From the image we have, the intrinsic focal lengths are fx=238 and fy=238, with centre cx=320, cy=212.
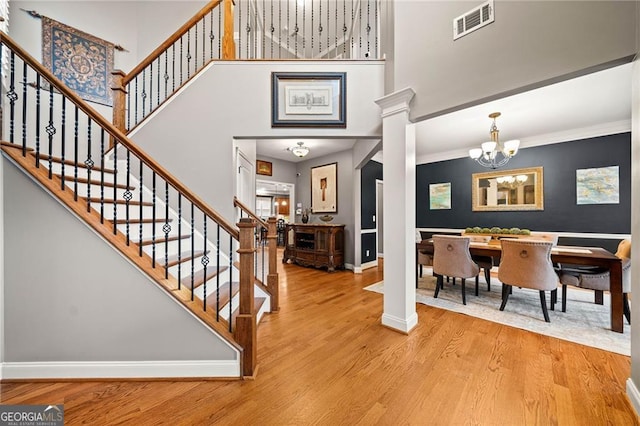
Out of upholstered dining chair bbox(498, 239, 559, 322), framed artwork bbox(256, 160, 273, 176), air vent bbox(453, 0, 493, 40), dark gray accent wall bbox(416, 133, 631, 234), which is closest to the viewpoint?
air vent bbox(453, 0, 493, 40)

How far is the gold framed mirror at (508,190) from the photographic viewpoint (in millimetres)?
4656

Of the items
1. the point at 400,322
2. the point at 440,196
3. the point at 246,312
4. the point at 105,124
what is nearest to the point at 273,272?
the point at 246,312

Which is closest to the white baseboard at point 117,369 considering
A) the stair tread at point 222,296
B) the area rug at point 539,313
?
the stair tread at point 222,296

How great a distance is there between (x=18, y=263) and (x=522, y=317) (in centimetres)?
463

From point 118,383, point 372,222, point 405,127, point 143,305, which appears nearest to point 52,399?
point 118,383

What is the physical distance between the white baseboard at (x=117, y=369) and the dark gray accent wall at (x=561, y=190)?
5.72m

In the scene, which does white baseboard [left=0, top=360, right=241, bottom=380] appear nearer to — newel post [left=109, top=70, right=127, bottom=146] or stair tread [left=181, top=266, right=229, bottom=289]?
stair tread [left=181, top=266, right=229, bottom=289]

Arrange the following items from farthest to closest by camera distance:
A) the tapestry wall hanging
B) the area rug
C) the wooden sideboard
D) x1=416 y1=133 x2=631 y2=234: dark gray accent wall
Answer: the wooden sideboard, x1=416 y1=133 x2=631 y2=234: dark gray accent wall, the tapestry wall hanging, the area rug

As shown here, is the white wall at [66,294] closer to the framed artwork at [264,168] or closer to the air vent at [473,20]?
the air vent at [473,20]

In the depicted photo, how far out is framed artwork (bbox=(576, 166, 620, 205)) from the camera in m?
3.88

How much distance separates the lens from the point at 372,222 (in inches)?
219

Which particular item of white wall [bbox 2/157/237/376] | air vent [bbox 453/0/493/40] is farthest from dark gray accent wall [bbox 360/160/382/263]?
white wall [bbox 2/157/237/376]

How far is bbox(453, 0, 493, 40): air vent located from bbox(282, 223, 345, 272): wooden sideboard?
3620 mm

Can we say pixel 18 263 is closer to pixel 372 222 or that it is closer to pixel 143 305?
pixel 143 305
